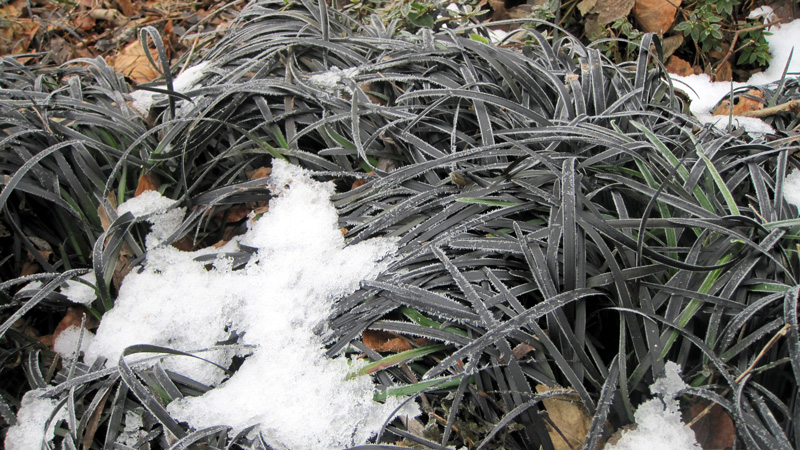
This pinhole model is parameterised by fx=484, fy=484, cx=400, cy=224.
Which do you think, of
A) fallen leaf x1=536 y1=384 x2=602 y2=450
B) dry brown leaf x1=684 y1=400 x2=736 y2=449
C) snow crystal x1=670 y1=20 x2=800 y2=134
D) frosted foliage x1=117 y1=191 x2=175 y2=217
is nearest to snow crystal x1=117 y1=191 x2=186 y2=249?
frosted foliage x1=117 y1=191 x2=175 y2=217

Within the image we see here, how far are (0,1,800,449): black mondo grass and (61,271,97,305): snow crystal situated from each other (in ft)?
0.12

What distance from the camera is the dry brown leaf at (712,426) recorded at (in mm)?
978

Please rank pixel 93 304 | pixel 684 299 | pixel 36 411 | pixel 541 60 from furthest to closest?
pixel 541 60, pixel 93 304, pixel 36 411, pixel 684 299

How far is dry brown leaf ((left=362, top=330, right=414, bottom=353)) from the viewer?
3.90 ft

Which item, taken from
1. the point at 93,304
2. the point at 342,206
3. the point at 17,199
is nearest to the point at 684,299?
the point at 342,206

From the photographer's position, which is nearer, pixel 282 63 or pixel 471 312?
pixel 471 312

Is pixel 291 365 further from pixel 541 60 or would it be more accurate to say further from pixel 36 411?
pixel 541 60

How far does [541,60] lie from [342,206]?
0.88 m

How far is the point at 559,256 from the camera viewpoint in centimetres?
119

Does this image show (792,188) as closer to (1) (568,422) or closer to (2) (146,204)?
(1) (568,422)

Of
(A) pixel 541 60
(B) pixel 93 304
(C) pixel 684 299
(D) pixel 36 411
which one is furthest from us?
(A) pixel 541 60

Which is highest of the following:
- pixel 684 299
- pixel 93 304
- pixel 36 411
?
pixel 684 299

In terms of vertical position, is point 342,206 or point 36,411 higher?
point 342,206

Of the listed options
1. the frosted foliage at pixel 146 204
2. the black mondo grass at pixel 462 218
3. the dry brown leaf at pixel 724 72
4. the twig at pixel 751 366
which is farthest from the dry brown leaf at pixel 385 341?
the dry brown leaf at pixel 724 72
